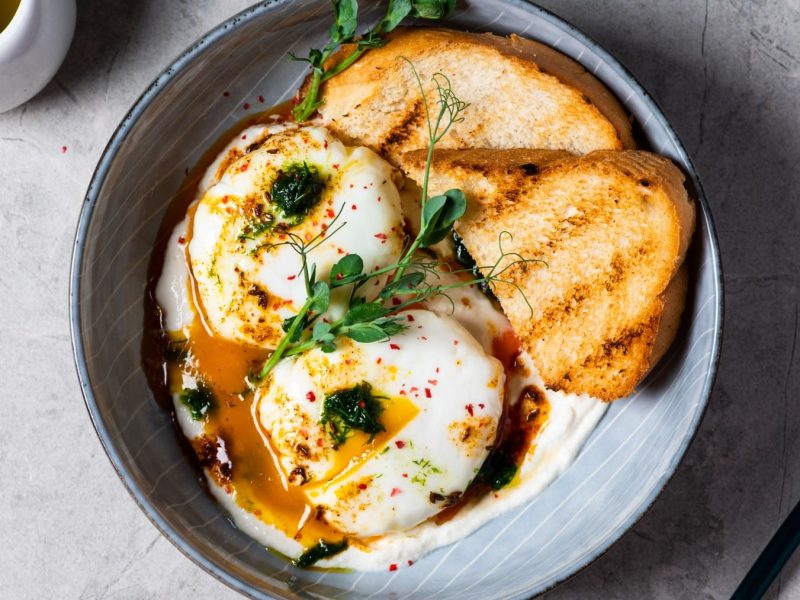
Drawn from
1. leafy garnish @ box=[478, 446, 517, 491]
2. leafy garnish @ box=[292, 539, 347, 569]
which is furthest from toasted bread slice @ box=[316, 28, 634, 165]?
leafy garnish @ box=[292, 539, 347, 569]

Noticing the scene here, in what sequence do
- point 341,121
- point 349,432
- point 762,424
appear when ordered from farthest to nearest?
1. point 762,424
2. point 341,121
3. point 349,432

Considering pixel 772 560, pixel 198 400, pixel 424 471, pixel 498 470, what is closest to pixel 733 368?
pixel 772 560


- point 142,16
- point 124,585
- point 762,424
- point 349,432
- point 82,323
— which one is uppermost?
point 142,16

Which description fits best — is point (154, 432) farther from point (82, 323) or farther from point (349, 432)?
point (349, 432)

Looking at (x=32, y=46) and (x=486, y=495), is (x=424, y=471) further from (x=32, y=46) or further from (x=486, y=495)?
(x=32, y=46)

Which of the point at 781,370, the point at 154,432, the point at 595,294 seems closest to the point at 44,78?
the point at 154,432
